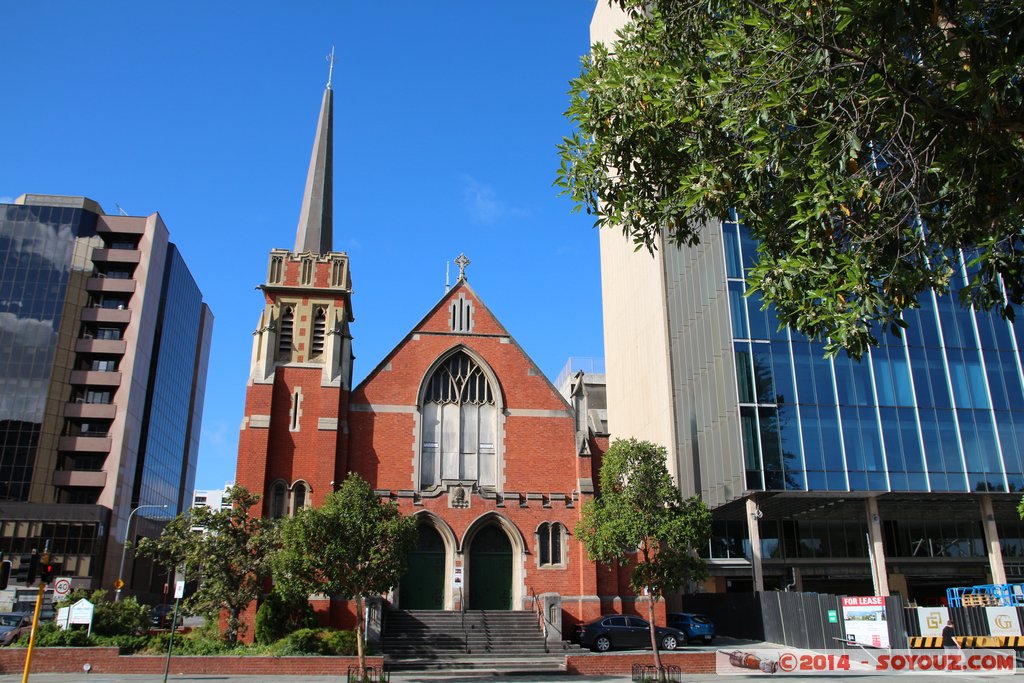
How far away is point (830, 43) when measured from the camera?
1053cm

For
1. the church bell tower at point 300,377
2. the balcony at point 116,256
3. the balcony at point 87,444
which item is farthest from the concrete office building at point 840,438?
the balcony at point 116,256

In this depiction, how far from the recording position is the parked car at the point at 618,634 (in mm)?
26797

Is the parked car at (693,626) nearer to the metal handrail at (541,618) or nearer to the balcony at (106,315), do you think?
the metal handrail at (541,618)

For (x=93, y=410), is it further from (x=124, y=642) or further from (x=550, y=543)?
(x=550, y=543)

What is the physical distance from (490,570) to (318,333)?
1119 centimetres

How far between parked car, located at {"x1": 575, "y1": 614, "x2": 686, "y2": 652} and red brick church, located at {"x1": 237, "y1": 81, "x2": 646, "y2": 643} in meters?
1.13

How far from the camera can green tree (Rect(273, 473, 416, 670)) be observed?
20562mm

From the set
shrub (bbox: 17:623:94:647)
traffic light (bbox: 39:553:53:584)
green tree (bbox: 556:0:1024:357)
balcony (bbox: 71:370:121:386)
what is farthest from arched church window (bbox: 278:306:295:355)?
balcony (bbox: 71:370:121:386)

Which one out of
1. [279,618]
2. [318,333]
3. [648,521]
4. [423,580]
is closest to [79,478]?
[318,333]

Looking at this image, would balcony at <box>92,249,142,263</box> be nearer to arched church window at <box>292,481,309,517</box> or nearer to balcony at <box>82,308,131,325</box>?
balcony at <box>82,308,131,325</box>

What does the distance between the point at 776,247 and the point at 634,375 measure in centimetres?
4160

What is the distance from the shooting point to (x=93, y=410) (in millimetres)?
63219

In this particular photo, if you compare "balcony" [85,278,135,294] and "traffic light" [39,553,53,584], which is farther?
"balcony" [85,278,135,294]

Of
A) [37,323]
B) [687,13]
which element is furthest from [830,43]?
[37,323]
